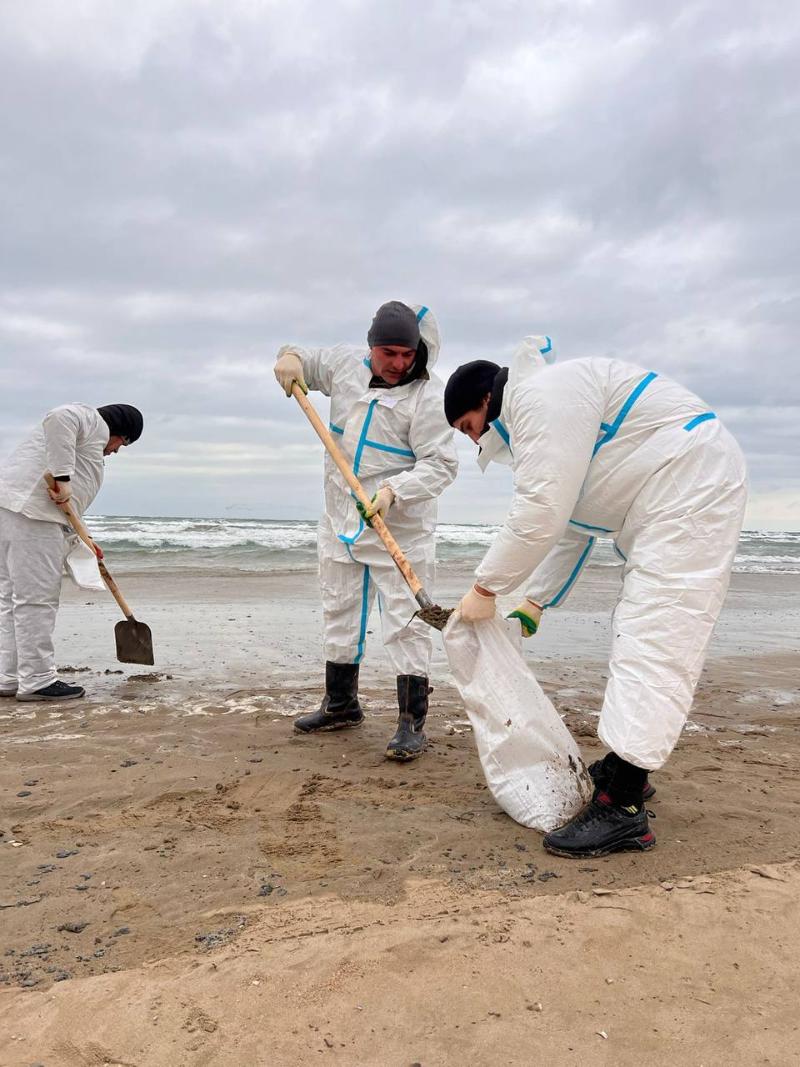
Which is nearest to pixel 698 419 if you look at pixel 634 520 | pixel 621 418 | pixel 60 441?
pixel 621 418

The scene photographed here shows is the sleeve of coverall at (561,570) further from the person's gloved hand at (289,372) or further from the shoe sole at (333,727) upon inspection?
the person's gloved hand at (289,372)

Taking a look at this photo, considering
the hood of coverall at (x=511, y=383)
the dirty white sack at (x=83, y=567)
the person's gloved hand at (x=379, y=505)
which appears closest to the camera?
the hood of coverall at (x=511, y=383)

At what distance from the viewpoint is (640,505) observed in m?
2.61

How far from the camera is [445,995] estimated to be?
6.00ft

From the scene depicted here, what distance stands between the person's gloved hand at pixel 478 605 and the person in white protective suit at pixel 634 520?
0.10 meters

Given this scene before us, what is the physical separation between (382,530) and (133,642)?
284 cm

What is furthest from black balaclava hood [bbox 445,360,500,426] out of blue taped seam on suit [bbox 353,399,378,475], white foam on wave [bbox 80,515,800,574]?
white foam on wave [bbox 80,515,800,574]

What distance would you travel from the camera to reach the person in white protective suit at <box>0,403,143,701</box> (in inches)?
192

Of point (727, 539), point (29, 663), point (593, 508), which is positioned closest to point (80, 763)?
point (29, 663)

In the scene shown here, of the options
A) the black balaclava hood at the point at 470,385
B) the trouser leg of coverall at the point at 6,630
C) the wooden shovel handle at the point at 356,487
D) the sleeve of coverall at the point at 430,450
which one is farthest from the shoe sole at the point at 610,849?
the trouser leg of coverall at the point at 6,630

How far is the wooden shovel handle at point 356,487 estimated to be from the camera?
11.0 feet

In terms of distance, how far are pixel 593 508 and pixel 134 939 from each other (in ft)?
6.26

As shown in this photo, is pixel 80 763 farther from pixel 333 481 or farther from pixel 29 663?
pixel 333 481

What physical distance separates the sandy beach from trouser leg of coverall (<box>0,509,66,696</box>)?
0.68 m
